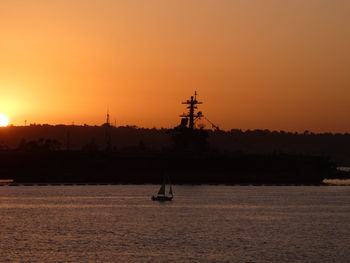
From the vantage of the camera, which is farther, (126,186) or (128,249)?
(126,186)

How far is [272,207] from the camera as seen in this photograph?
10056 cm

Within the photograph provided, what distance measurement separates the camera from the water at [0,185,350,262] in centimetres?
5691

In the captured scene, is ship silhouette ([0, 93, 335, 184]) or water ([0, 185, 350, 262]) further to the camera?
ship silhouette ([0, 93, 335, 184])

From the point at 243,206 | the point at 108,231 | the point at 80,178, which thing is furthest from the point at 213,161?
the point at 108,231

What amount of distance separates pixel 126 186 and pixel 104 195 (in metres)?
32.6

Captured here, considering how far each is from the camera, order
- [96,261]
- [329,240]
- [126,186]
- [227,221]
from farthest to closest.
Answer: [126,186] < [227,221] < [329,240] < [96,261]

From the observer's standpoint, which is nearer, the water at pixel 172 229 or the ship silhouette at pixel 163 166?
the water at pixel 172 229

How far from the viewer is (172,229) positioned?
72.3 m

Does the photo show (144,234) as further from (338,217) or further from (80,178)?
(80,178)

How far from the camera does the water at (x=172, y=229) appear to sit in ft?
187

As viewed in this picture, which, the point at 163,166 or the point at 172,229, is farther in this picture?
the point at 163,166

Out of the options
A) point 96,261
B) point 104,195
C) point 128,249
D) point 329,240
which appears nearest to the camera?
point 96,261

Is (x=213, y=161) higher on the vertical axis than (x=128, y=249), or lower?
higher

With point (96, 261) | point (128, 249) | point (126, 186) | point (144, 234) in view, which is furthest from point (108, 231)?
point (126, 186)
